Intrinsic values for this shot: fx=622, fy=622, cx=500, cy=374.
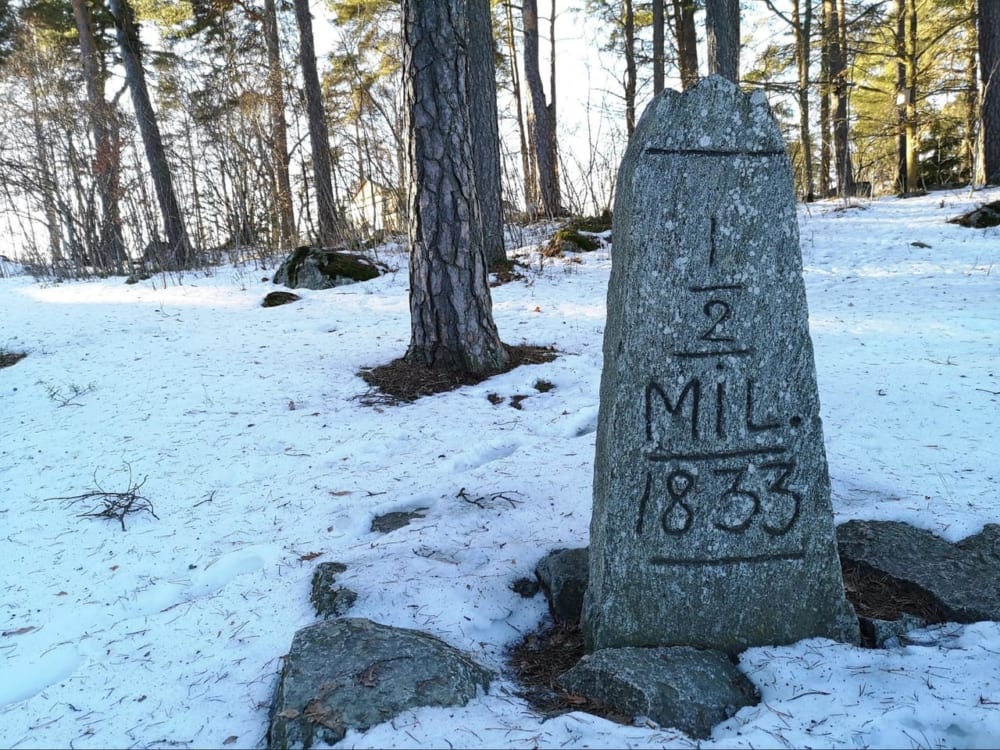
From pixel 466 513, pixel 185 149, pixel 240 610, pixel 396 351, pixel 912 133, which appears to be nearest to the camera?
pixel 240 610

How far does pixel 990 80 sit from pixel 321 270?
36.8 ft

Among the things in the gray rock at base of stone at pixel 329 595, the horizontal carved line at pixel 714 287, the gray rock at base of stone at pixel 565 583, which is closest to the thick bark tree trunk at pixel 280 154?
the gray rock at base of stone at pixel 329 595

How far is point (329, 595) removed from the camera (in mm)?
2367

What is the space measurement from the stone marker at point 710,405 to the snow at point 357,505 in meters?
0.25

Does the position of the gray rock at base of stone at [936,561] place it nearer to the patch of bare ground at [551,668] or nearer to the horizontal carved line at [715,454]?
the horizontal carved line at [715,454]

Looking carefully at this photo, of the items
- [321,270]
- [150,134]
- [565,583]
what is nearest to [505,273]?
[321,270]

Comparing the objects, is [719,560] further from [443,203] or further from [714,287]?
[443,203]

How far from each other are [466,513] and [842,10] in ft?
52.9

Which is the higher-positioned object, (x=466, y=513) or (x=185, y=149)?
(x=185, y=149)

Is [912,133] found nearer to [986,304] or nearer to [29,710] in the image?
[986,304]

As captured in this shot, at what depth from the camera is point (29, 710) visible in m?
1.92

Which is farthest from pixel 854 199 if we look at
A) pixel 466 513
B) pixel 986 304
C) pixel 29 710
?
pixel 29 710

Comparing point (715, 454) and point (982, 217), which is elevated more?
point (982, 217)

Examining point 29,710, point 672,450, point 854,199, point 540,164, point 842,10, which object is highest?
point 842,10
